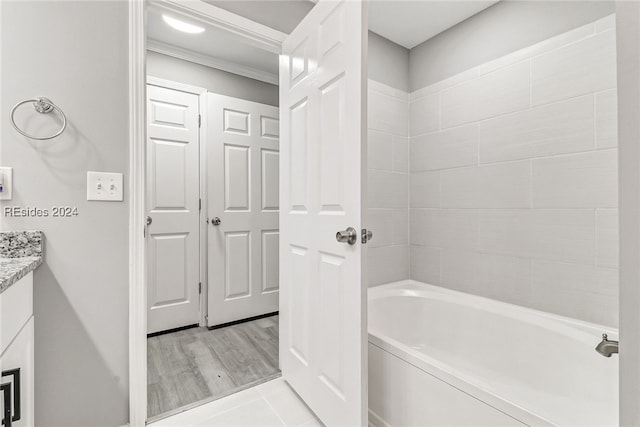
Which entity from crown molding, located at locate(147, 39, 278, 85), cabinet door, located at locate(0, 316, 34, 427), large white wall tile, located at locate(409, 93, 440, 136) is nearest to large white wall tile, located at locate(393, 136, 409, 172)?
large white wall tile, located at locate(409, 93, 440, 136)

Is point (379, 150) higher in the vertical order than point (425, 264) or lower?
higher

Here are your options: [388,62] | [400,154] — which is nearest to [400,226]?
[400,154]

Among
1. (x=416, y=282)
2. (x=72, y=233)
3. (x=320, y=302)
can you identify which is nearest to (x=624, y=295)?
(x=320, y=302)

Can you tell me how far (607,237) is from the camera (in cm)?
145

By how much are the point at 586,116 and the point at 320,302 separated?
5.30 ft

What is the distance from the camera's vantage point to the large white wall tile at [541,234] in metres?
1.53

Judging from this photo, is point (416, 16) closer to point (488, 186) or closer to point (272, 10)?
point (272, 10)

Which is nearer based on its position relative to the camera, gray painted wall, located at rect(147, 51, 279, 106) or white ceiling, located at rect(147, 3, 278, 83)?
white ceiling, located at rect(147, 3, 278, 83)

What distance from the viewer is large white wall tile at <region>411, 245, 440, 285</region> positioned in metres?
2.24

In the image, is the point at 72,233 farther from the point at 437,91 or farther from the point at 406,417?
the point at 437,91

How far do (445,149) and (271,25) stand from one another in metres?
1.41

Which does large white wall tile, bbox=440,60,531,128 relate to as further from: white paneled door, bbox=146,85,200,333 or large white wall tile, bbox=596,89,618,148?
white paneled door, bbox=146,85,200,333

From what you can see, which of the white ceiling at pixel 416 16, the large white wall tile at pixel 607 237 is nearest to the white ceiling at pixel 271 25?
the white ceiling at pixel 416 16

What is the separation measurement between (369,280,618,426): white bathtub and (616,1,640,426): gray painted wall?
0.80 m
